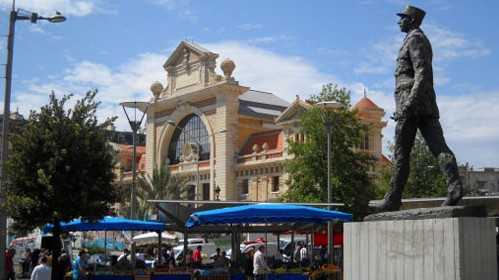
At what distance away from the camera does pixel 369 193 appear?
41.6 metres

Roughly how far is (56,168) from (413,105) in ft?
41.9

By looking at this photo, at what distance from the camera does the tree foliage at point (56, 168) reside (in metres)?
20.2

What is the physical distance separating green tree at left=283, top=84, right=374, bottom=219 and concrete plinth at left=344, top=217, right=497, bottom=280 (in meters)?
29.8

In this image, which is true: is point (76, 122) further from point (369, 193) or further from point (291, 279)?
point (369, 193)

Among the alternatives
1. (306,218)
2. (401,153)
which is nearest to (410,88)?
(401,153)

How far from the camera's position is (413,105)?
10.0 metres

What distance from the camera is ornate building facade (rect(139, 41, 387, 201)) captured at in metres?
68.8

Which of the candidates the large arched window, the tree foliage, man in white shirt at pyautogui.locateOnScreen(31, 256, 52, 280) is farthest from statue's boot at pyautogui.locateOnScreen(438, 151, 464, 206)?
the large arched window

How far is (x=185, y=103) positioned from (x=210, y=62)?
526 cm

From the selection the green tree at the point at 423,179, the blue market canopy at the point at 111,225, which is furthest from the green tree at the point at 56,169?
the green tree at the point at 423,179

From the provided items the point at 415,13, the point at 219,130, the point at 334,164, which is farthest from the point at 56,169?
the point at 219,130

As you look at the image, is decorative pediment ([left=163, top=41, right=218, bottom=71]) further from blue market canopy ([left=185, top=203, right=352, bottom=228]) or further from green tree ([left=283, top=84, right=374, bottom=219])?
blue market canopy ([left=185, top=203, right=352, bottom=228])

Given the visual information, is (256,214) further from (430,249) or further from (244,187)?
(244,187)

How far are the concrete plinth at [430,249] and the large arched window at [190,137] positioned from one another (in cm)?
6591
